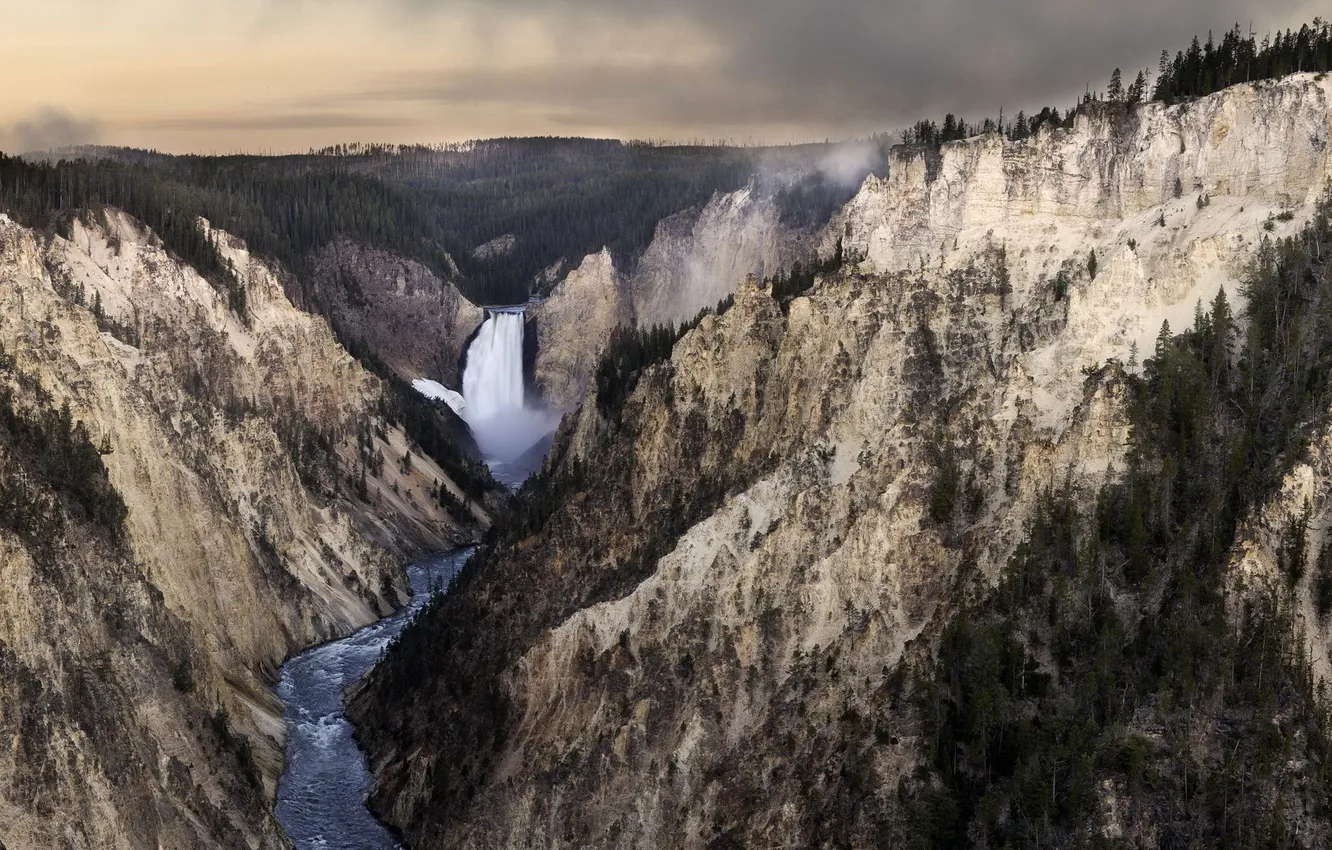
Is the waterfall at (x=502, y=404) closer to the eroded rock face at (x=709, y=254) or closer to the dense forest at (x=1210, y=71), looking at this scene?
the eroded rock face at (x=709, y=254)

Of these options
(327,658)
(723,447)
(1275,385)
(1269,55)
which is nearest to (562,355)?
(327,658)

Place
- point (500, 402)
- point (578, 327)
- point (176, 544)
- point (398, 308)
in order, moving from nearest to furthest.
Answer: point (176, 544), point (578, 327), point (500, 402), point (398, 308)

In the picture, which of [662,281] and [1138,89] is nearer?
[1138,89]

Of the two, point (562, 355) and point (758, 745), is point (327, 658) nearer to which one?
point (758, 745)

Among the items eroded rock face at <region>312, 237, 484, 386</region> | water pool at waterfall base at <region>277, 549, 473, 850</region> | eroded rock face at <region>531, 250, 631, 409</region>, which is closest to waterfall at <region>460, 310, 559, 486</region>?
eroded rock face at <region>312, 237, 484, 386</region>

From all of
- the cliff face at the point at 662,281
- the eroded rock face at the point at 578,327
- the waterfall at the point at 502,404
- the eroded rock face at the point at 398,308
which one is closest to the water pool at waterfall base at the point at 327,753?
the cliff face at the point at 662,281

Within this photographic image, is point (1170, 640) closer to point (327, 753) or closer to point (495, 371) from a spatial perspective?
point (327, 753)

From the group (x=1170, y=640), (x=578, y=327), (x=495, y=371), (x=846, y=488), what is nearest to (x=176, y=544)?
(x=846, y=488)
